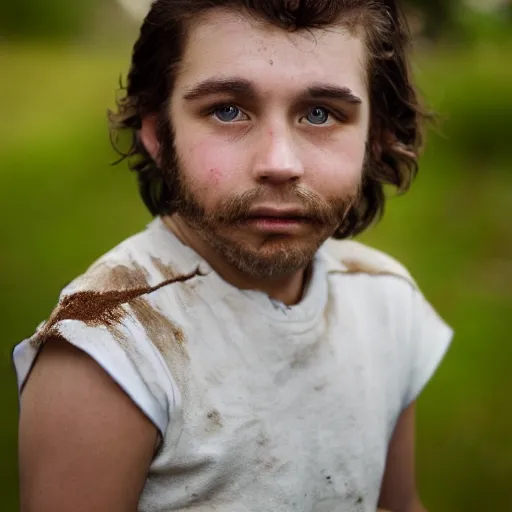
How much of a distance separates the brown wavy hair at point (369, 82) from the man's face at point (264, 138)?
0.03m

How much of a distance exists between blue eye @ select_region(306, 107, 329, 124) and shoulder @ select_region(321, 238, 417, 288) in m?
0.36

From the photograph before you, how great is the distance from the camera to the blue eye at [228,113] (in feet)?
4.08

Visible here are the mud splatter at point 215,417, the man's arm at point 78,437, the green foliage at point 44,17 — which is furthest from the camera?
the green foliage at point 44,17

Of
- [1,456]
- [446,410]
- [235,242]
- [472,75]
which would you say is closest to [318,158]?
[235,242]

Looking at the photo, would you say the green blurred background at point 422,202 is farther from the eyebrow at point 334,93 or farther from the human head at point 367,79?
the eyebrow at point 334,93

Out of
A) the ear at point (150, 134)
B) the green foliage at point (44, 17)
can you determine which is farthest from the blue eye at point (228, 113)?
the green foliage at point (44, 17)

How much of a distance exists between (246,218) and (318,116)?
22 centimetres

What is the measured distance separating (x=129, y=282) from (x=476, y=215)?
3304mm

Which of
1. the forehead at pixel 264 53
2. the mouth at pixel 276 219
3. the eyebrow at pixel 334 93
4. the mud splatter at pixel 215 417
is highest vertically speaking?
the forehead at pixel 264 53

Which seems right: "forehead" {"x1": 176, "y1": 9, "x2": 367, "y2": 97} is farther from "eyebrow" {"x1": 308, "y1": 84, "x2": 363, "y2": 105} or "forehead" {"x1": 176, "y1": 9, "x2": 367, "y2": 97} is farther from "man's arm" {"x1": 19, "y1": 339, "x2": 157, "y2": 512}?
"man's arm" {"x1": 19, "y1": 339, "x2": 157, "y2": 512}

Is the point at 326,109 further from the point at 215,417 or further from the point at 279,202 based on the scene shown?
the point at 215,417

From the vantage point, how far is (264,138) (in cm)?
121

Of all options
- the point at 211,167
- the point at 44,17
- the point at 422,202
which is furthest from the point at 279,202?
the point at 44,17

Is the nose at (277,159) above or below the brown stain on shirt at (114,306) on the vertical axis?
above
